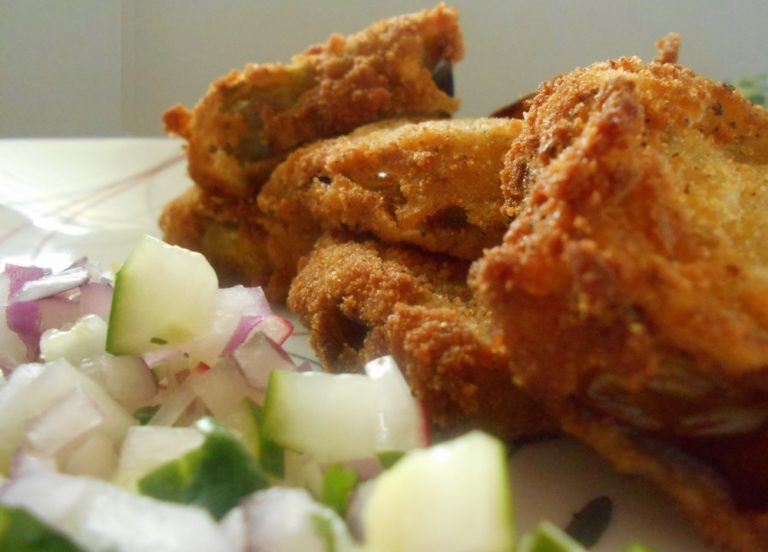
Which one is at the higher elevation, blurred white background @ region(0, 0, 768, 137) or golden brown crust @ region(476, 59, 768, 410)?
golden brown crust @ region(476, 59, 768, 410)

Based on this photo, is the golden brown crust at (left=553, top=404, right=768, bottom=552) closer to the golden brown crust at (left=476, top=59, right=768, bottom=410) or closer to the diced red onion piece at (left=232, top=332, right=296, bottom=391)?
the golden brown crust at (left=476, top=59, right=768, bottom=410)

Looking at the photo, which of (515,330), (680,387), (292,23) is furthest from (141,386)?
(292,23)

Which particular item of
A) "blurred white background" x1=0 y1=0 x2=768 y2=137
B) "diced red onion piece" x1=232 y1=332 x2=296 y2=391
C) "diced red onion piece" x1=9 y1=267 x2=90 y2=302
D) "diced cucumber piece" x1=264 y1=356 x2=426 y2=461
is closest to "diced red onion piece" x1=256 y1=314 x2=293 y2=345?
"diced red onion piece" x1=232 y1=332 x2=296 y2=391

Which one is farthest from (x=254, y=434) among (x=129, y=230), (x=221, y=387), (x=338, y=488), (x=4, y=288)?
(x=129, y=230)

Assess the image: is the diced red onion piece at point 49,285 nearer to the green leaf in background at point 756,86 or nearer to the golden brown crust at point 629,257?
the golden brown crust at point 629,257

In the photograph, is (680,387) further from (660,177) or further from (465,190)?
(465,190)

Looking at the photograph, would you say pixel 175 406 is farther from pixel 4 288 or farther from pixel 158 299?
pixel 4 288

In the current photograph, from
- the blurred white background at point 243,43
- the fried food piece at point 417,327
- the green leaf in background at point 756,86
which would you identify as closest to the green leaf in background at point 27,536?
the fried food piece at point 417,327
